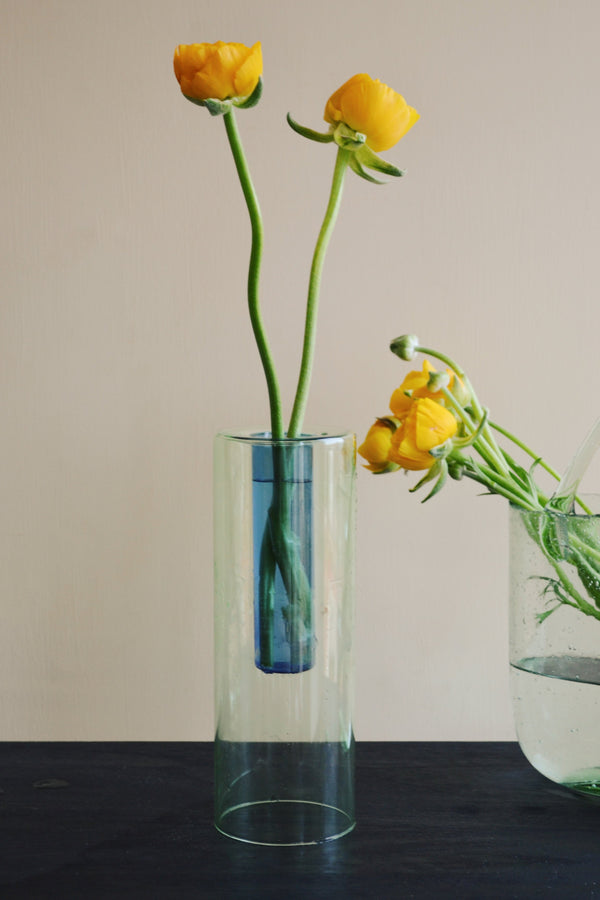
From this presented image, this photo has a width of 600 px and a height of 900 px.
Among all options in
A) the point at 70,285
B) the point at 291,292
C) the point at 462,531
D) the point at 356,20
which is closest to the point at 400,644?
the point at 462,531

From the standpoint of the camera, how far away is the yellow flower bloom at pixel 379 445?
0.77 metres

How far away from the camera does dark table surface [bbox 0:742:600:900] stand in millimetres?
664

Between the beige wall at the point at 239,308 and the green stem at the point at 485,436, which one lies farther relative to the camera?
the beige wall at the point at 239,308

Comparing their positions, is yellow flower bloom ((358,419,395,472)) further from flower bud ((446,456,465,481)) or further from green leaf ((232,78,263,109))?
green leaf ((232,78,263,109))

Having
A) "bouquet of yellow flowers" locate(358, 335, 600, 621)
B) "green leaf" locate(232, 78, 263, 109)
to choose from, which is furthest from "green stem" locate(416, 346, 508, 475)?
"green leaf" locate(232, 78, 263, 109)

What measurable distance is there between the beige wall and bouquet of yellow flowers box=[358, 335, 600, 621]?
11.2 inches

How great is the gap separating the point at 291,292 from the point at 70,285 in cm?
23

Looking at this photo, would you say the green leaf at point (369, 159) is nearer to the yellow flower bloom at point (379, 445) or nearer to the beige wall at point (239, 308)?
the yellow flower bloom at point (379, 445)

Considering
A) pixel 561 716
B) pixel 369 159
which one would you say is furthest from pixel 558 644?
pixel 369 159

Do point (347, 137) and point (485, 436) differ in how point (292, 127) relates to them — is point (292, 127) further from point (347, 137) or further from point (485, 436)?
point (485, 436)

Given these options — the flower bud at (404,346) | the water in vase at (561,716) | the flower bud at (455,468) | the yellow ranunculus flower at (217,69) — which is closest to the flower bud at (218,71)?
the yellow ranunculus flower at (217,69)

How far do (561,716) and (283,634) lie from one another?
23 cm

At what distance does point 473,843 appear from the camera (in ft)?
2.39

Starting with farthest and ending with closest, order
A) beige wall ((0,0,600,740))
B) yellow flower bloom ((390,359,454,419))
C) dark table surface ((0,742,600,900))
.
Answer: beige wall ((0,0,600,740)), yellow flower bloom ((390,359,454,419)), dark table surface ((0,742,600,900))
